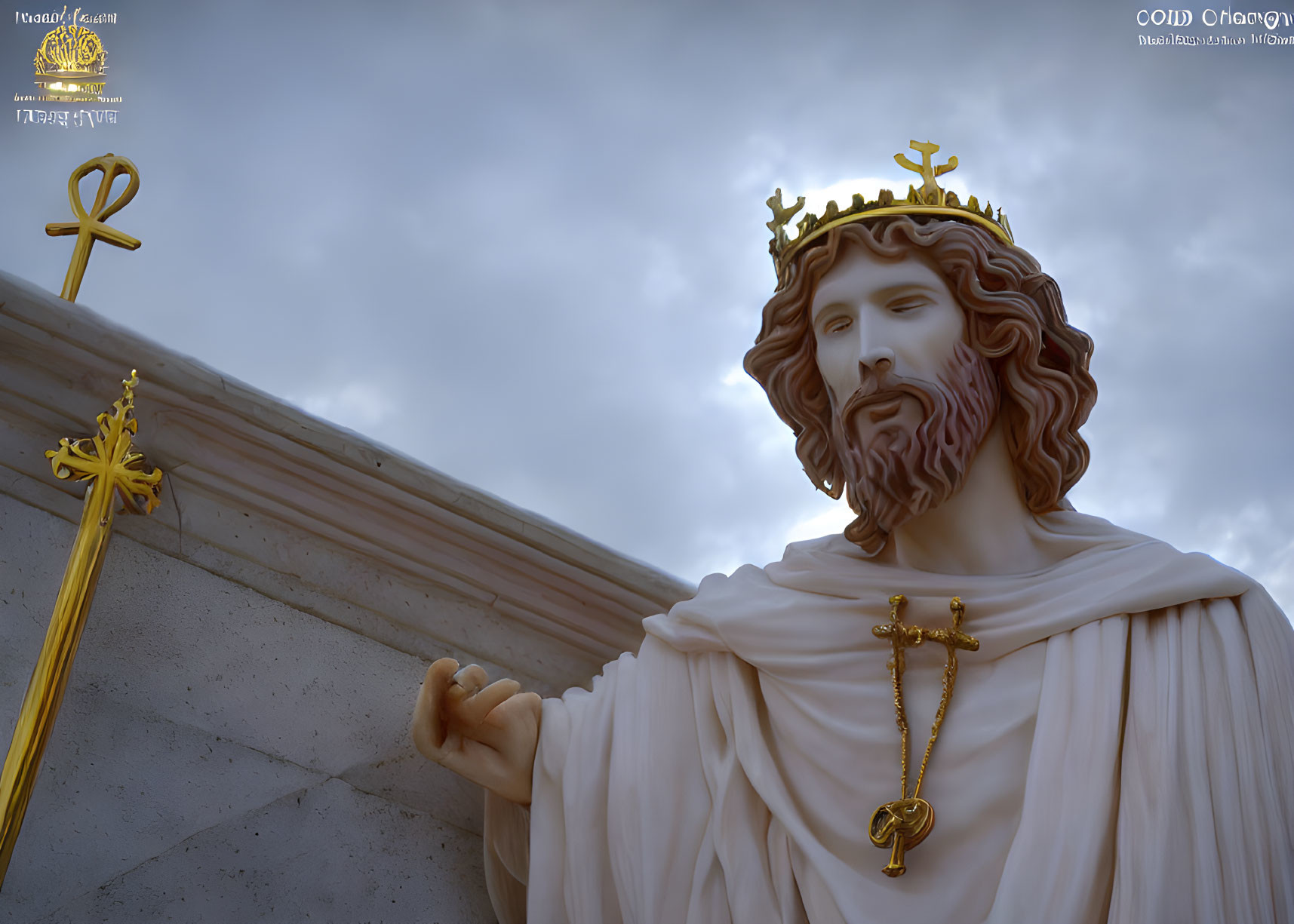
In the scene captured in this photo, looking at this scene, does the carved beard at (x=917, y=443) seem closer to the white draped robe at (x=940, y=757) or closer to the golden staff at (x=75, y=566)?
the white draped robe at (x=940, y=757)

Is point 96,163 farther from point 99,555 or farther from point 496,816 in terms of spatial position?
point 496,816

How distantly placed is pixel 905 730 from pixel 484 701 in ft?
2.51

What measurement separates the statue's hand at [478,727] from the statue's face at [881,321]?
868 mm

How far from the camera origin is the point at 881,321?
7.64 ft

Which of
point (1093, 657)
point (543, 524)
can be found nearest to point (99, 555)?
point (543, 524)

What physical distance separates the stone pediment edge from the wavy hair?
0.75 meters

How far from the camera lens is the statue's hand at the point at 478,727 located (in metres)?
2.16

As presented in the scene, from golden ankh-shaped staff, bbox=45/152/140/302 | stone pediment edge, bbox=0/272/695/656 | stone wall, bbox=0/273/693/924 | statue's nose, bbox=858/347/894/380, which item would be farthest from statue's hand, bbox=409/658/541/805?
golden ankh-shaped staff, bbox=45/152/140/302

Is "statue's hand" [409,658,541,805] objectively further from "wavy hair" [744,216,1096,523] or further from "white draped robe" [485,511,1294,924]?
"wavy hair" [744,216,1096,523]

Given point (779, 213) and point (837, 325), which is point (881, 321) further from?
point (779, 213)

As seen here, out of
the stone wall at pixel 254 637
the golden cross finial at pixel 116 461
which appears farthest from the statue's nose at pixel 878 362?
the golden cross finial at pixel 116 461

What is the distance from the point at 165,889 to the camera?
216 centimetres

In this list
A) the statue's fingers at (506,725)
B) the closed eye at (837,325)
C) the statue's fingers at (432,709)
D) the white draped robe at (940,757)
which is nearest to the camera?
the white draped robe at (940,757)

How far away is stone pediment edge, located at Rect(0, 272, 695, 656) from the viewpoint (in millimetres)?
2451
